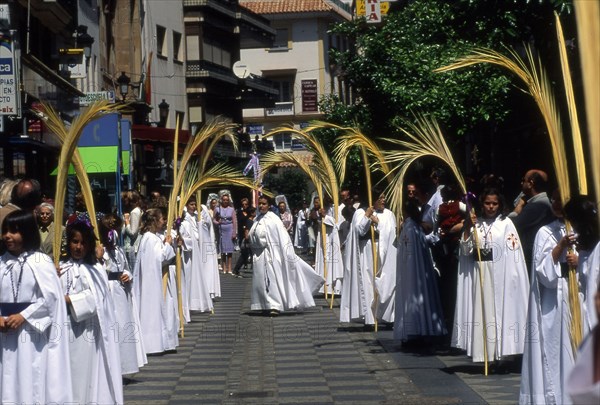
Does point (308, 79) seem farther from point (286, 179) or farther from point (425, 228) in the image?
point (425, 228)

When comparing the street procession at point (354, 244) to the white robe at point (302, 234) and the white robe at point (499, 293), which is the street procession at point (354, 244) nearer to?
the white robe at point (499, 293)

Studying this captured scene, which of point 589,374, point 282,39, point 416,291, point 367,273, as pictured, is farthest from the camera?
point 282,39

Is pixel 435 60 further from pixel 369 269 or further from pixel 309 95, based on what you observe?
pixel 309 95

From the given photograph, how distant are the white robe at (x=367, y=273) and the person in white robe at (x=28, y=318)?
8.68m

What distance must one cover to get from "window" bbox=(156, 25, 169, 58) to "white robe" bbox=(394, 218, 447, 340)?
124 ft

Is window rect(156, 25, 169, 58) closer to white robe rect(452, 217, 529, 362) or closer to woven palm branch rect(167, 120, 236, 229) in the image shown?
woven palm branch rect(167, 120, 236, 229)

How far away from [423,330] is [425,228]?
46.8 inches

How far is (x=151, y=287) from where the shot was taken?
14953 millimetres

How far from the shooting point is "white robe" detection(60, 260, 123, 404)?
30.7 feet

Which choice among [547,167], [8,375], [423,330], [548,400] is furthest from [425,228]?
[547,167]

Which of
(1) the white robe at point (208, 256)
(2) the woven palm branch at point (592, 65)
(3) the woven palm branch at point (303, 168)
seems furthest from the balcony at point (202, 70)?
(2) the woven palm branch at point (592, 65)

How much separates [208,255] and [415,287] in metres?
9.54

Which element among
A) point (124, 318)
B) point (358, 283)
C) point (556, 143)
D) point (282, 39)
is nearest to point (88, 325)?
point (124, 318)

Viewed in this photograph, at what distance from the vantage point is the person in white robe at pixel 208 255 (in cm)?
2263
